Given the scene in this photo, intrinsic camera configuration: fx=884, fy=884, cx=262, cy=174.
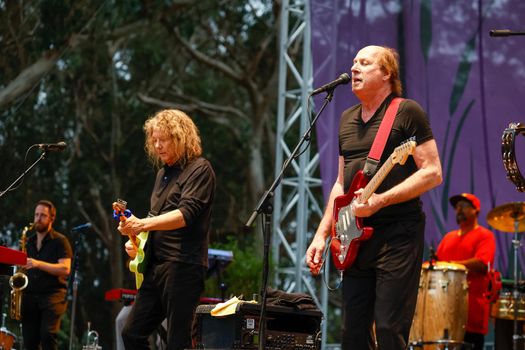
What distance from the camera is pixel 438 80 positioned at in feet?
32.9

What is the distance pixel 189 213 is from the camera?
19.2ft

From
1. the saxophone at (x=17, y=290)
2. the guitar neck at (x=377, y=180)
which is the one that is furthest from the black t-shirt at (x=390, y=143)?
the saxophone at (x=17, y=290)

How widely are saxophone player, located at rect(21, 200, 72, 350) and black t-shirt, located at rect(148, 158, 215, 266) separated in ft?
12.4

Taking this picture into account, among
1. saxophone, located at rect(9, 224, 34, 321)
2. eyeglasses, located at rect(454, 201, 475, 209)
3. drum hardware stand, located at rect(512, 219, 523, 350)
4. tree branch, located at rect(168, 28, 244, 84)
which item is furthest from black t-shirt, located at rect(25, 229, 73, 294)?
tree branch, located at rect(168, 28, 244, 84)

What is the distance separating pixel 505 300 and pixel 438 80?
2.55 m

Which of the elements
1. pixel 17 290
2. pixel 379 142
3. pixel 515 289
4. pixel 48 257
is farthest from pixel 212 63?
pixel 379 142

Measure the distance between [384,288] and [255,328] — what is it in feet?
5.42

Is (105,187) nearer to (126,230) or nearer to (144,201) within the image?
(144,201)

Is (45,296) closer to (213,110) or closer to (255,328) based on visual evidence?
(255,328)

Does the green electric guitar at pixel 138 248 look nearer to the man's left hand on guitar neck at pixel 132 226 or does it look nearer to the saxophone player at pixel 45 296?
the man's left hand on guitar neck at pixel 132 226

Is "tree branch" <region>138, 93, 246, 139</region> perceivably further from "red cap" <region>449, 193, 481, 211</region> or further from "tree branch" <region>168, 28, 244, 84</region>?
"red cap" <region>449, 193, 481, 211</region>

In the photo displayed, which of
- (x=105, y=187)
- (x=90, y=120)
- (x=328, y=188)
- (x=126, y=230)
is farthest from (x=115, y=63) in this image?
(x=126, y=230)

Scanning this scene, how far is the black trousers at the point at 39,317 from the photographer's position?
944cm

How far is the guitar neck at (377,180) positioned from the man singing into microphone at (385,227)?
0.13 feet
